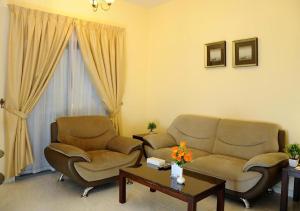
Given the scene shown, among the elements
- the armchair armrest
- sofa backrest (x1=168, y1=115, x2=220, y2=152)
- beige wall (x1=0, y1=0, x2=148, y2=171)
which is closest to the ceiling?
beige wall (x1=0, y1=0, x2=148, y2=171)

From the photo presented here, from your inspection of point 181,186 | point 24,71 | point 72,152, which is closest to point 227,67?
point 181,186

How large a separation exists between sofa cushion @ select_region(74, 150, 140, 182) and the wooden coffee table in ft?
1.18

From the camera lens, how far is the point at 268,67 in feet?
11.2

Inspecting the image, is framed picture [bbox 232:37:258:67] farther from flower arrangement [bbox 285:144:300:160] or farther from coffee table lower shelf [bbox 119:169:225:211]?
coffee table lower shelf [bbox 119:169:225:211]

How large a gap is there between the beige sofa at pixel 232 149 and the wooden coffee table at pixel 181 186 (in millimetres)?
378

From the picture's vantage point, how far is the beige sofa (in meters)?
2.73

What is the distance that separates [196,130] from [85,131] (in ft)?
5.40

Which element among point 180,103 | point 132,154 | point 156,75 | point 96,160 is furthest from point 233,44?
point 96,160

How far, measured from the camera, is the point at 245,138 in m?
3.34

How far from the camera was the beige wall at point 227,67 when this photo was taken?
3235 mm

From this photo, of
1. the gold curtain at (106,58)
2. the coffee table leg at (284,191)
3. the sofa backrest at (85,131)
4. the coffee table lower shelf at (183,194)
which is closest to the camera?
the coffee table lower shelf at (183,194)

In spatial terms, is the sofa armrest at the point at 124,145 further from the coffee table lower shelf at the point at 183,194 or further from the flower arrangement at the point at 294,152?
the flower arrangement at the point at 294,152

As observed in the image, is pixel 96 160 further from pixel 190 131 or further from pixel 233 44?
pixel 233 44

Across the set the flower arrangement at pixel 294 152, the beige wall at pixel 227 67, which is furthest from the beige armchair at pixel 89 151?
the flower arrangement at pixel 294 152
